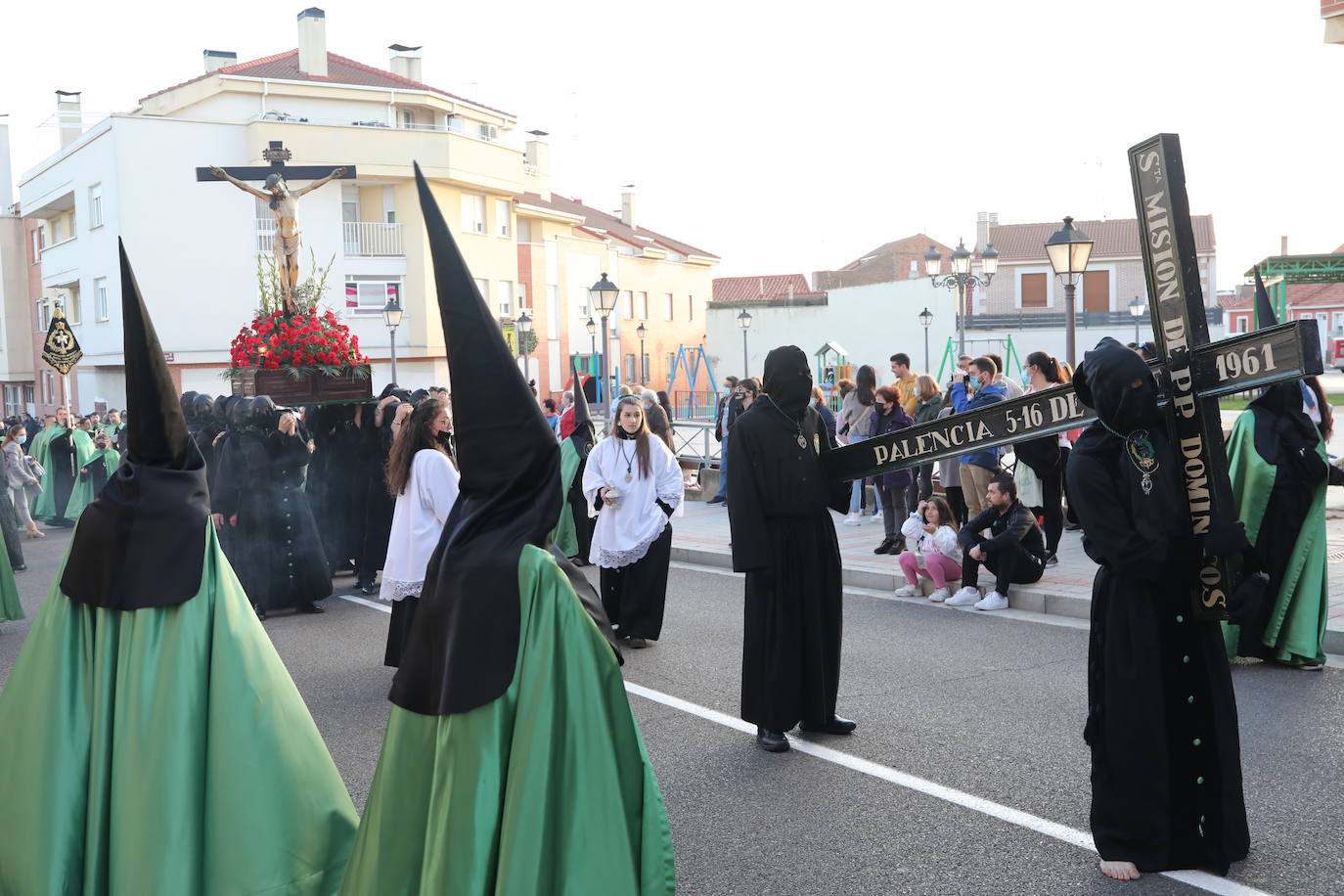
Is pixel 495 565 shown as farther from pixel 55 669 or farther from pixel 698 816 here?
pixel 698 816

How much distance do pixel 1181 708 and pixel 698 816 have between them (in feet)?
6.51

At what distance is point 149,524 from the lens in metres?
3.71

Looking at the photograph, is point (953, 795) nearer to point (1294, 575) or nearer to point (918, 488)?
point (1294, 575)

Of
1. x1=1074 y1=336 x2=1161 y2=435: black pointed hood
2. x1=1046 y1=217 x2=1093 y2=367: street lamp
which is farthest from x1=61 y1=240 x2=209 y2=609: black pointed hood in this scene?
x1=1046 y1=217 x2=1093 y2=367: street lamp

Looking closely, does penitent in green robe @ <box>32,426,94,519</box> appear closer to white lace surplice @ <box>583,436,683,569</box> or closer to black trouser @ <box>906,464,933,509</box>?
black trouser @ <box>906,464,933,509</box>

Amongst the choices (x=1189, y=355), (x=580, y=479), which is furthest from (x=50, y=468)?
(x=1189, y=355)

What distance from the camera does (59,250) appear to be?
44.3m

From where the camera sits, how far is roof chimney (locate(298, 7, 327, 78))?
42438 millimetres

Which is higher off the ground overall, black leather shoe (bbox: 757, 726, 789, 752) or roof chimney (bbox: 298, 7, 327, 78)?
roof chimney (bbox: 298, 7, 327, 78)

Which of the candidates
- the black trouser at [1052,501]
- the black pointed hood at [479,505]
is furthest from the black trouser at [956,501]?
the black pointed hood at [479,505]

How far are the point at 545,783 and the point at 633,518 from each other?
6042 millimetres

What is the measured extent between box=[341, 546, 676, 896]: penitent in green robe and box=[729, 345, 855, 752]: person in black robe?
2.96m

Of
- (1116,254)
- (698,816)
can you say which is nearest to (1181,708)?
(698,816)

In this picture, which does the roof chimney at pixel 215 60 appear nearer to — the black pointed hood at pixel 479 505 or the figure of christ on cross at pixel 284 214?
the figure of christ on cross at pixel 284 214
